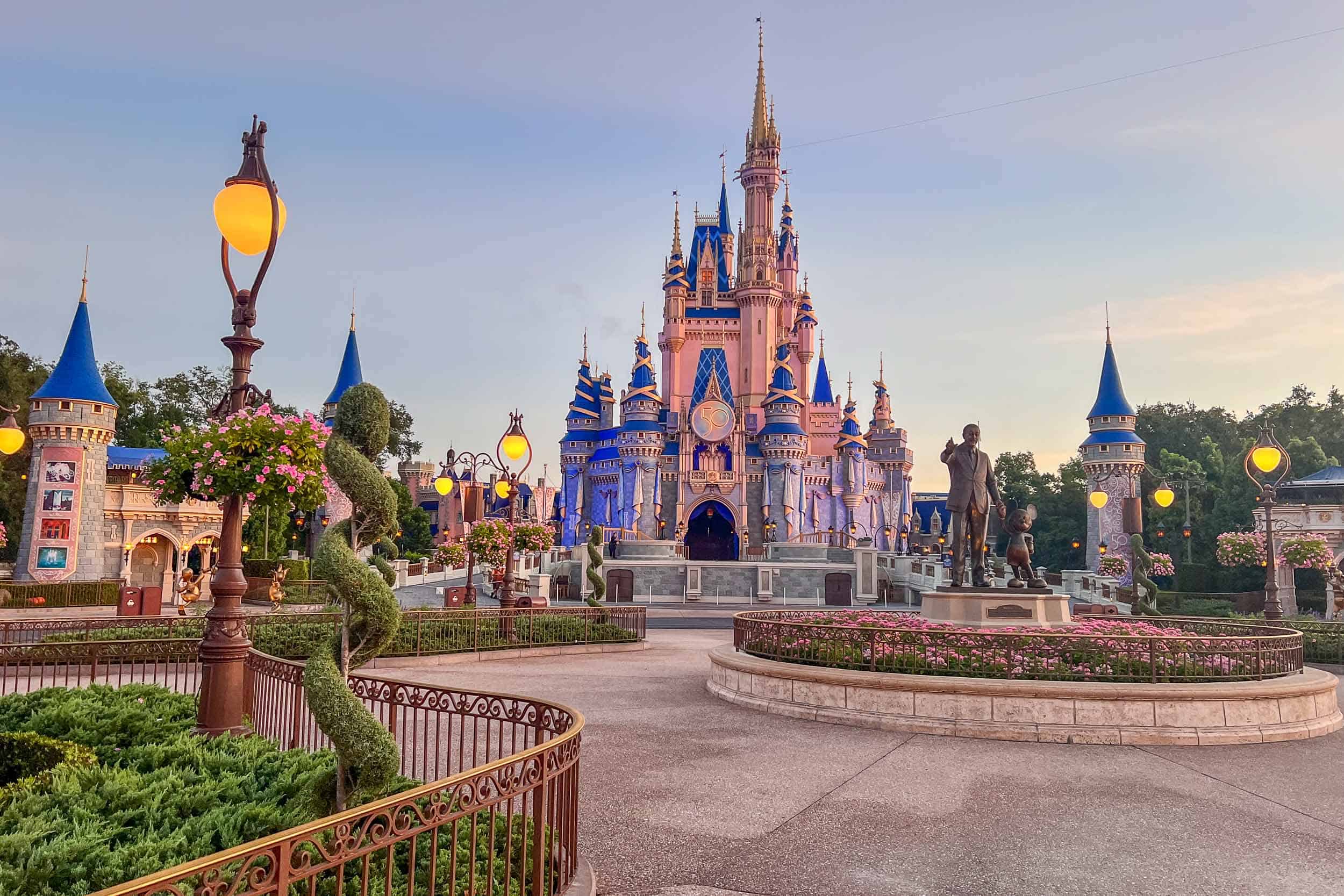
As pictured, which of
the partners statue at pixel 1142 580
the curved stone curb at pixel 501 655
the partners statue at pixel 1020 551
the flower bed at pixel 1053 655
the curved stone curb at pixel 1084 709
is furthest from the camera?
the partners statue at pixel 1142 580

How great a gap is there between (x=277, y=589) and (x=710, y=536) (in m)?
47.2

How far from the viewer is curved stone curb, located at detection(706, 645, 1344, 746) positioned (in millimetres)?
10070

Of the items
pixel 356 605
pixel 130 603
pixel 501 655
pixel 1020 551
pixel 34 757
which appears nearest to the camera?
pixel 356 605

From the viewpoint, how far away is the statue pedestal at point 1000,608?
14.3m

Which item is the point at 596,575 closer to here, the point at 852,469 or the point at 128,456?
the point at 128,456

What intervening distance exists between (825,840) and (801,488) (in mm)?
59147

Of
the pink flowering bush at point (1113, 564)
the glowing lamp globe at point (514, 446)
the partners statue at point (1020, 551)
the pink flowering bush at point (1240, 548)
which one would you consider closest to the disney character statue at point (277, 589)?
the glowing lamp globe at point (514, 446)

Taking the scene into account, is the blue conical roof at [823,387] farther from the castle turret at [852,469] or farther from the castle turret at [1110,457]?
the castle turret at [1110,457]

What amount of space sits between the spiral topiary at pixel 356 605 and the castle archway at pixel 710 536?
6311cm

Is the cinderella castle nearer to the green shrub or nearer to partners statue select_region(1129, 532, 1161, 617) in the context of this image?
partners statue select_region(1129, 532, 1161, 617)

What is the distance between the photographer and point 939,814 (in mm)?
7109

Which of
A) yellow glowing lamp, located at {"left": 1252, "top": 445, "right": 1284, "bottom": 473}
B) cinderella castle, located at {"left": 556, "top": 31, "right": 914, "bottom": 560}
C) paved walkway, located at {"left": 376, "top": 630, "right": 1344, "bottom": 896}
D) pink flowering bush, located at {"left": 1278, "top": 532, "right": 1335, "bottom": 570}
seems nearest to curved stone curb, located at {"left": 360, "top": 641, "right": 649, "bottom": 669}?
paved walkway, located at {"left": 376, "top": 630, "right": 1344, "bottom": 896}

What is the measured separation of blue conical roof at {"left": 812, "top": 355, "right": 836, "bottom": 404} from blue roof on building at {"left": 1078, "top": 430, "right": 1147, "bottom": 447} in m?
24.2

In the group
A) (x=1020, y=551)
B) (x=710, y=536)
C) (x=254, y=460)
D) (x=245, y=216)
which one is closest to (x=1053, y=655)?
(x=1020, y=551)
